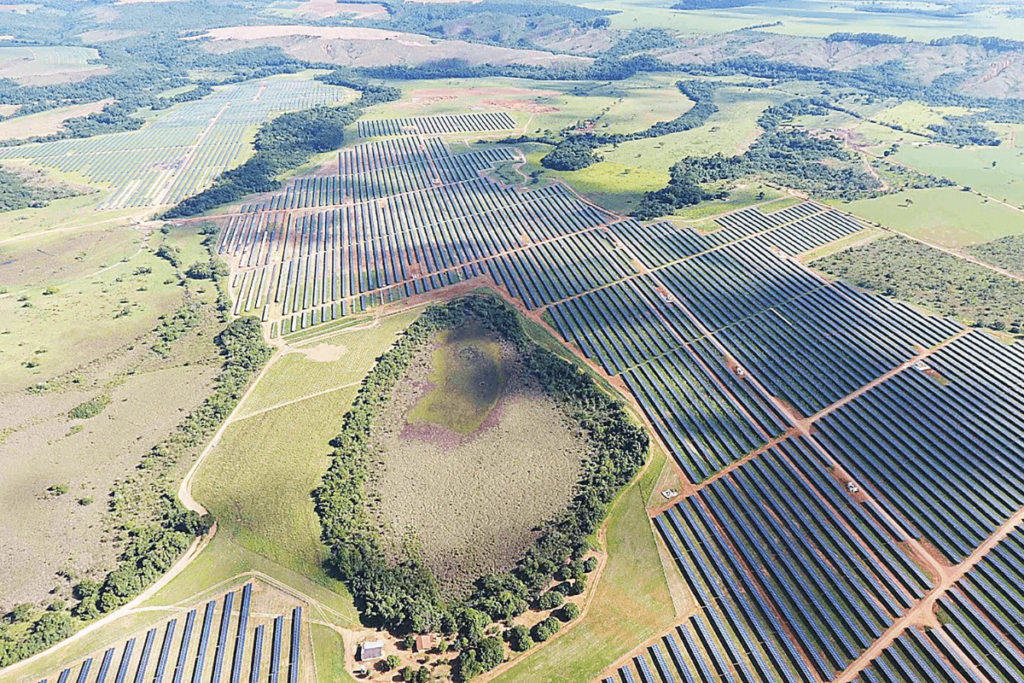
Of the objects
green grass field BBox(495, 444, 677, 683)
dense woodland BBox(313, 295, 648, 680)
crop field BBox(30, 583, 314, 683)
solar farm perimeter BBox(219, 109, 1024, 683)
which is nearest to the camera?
crop field BBox(30, 583, 314, 683)

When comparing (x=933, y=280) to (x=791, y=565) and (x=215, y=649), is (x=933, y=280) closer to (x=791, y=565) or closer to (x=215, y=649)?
(x=791, y=565)

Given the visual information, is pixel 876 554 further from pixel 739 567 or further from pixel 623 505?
pixel 623 505

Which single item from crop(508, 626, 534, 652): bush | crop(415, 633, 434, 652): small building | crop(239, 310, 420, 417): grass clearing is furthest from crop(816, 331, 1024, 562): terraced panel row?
crop(239, 310, 420, 417): grass clearing

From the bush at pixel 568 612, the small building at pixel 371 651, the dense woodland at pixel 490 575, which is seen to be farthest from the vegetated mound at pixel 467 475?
the bush at pixel 568 612

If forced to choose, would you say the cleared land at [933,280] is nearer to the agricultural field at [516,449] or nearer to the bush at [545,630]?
the agricultural field at [516,449]

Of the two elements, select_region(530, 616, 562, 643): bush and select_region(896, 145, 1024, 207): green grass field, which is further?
select_region(896, 145, 1024, 207): green grass field

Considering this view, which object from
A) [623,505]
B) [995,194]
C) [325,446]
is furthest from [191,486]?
[995,194]

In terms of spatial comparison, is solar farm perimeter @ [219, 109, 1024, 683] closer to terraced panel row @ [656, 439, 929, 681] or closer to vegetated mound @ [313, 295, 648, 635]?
terraced panel row @ [656, 439, 929, 681]
